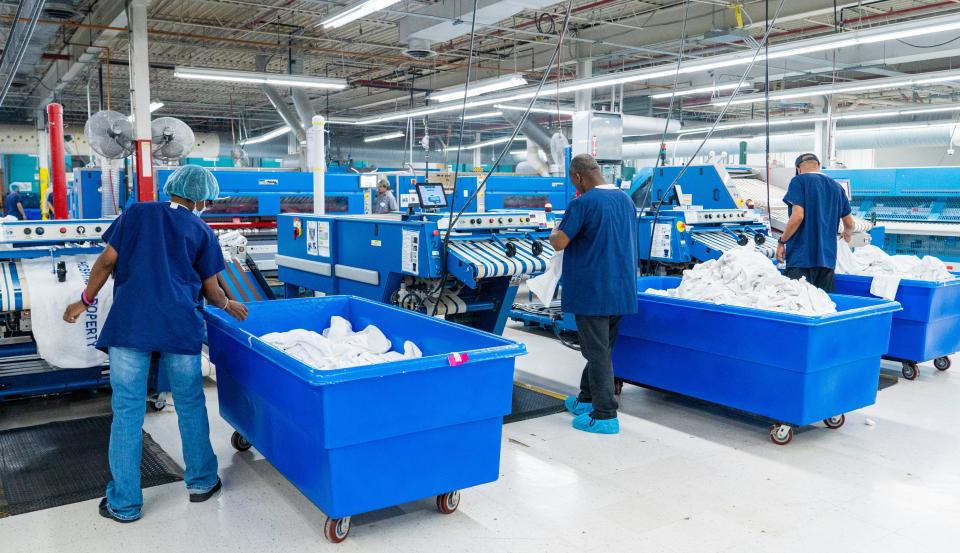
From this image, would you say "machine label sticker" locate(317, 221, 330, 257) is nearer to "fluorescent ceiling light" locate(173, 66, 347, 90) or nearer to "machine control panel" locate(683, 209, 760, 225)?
"machine control panel" locate(683, 209, 760, 225)

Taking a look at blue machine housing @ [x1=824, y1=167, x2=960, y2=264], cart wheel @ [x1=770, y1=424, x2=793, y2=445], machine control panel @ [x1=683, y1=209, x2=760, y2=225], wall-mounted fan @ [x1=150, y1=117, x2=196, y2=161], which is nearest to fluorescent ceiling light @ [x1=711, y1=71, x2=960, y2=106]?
blue machine housing @ [x1=824, y1=167, x2=960, y2=264]

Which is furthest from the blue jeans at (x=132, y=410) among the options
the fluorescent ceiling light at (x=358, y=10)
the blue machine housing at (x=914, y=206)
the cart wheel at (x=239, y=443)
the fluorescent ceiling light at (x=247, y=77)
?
the blue machine housing at (x=914, y=206)

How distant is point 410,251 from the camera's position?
4492 millimetres

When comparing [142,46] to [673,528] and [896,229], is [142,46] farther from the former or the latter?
[896,229]

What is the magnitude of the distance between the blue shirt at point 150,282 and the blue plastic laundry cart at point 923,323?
4.56 meters

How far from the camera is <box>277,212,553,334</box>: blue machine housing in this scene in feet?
14.4

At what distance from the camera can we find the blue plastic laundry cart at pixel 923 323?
4.85 m

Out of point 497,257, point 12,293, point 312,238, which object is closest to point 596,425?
point 497,257

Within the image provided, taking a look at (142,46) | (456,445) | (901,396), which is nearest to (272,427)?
(456,445)

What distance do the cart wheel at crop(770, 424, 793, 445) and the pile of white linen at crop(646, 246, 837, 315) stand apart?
→ 24.1 inches

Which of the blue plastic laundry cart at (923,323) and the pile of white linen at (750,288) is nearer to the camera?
the pile of white linen at (750,288)

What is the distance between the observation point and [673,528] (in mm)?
2875

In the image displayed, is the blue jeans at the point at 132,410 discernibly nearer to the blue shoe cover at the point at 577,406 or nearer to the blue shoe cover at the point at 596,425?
the blue shoe cover at the point at 596,425

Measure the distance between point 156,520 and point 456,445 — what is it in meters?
1.26
